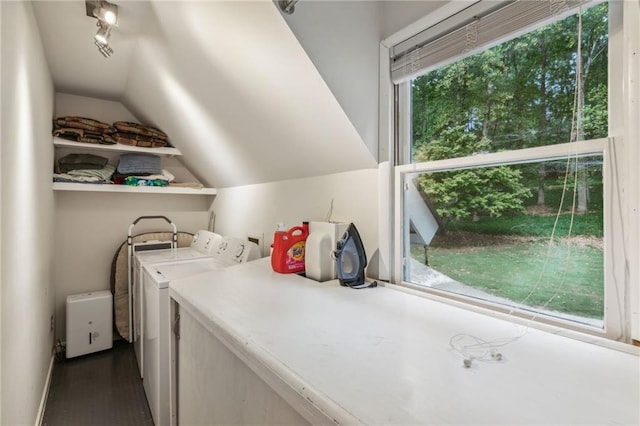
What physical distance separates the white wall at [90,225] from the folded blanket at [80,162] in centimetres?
21

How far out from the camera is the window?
0.90 m

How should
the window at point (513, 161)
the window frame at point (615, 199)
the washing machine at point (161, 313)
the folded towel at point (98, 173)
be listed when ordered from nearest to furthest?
1. the window frame at point (615, 199)
2. the window at point (513, 161)
3. the washing machine at point (161, 313)
4. the folded towel at point (98, 173)

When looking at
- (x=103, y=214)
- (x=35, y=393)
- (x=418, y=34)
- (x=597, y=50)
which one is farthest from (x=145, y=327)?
(x=597, y=50)

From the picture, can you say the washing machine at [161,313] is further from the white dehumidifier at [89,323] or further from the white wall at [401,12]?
the white wall at [401,12]

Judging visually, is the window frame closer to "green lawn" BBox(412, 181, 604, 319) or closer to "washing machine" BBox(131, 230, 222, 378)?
"green lawn" BBox(412, 181, 604, 319)

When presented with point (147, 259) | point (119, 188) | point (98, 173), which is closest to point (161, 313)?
point (147, 259)

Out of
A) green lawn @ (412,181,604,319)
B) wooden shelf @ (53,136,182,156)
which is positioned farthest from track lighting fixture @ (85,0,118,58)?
green lawn @ (412,181,604,319)

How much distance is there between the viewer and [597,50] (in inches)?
35.5

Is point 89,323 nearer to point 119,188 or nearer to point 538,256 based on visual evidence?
point 119,188

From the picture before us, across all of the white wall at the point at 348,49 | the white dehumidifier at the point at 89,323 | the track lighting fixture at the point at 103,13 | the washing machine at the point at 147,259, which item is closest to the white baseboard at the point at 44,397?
the white dehumidifier at the point at 89,323

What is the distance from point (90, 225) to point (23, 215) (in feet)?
5.86

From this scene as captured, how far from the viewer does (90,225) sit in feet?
9.86

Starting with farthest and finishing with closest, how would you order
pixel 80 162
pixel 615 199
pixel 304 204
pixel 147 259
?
pixel 80 162
pixel 147 259
pixel 304 204
pixel 615 199

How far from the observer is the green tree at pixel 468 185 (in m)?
1.12
